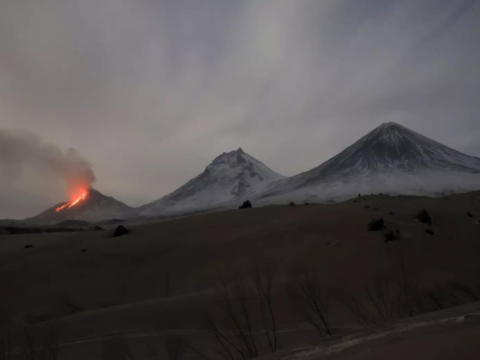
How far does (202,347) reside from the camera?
39.4 ft

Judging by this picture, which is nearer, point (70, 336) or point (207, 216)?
point (70, 336)

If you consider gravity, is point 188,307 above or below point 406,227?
below

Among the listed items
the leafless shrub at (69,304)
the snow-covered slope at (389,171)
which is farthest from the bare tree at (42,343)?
the snow-covered slope at (389,171)

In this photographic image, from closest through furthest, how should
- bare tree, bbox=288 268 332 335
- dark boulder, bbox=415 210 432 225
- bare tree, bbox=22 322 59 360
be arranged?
bare tree, bbox=22 322 59 360 < bare tree, bbox=288 268 332 335 < dark boulder, bbox=415 210 432 225

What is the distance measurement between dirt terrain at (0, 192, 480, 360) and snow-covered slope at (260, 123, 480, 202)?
64242 mm

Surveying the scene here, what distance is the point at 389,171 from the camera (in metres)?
116

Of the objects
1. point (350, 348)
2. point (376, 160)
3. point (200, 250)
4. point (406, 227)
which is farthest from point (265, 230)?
point (376, 160)

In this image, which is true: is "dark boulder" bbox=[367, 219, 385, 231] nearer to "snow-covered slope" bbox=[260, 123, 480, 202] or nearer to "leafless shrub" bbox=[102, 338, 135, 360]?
"leafless shrub" bbox=[102, 338, 135, 360]

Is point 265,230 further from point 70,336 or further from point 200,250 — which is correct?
point 70,336

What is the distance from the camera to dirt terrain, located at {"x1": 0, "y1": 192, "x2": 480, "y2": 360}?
1296cm

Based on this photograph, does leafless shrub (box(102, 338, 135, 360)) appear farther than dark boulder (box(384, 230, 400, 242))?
No

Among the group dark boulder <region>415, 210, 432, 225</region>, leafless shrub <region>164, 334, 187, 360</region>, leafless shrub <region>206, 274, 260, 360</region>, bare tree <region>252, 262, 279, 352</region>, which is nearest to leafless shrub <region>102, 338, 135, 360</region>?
leafless shrub <region>164, 334, 187, 360</region>

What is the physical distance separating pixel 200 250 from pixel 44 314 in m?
12.9

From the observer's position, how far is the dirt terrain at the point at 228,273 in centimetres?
1296
